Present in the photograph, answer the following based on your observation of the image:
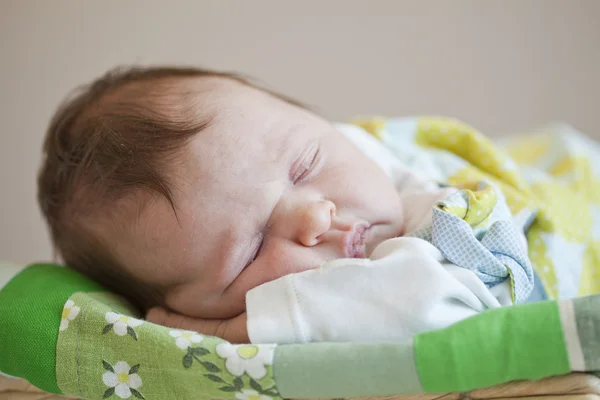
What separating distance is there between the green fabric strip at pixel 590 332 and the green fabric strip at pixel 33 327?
21.3 inches

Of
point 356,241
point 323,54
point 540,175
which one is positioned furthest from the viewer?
point 323,54

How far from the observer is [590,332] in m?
0.56

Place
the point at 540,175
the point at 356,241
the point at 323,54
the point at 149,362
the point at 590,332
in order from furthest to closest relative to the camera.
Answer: the point at 323,54
the point at 540,175
the point at 356,241
the point at 149,362
the point at 590,332

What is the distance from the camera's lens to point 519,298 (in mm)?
747

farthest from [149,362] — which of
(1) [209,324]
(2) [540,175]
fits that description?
(2) [540,175]

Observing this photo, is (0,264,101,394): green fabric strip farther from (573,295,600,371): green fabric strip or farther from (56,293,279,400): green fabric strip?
(573,295,600,371): green fabric strip

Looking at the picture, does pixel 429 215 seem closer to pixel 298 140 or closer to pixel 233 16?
pixel 298 140

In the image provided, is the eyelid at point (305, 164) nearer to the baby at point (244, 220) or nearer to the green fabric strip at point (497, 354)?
the baby at point (244, 220)

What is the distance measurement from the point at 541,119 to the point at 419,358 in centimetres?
128

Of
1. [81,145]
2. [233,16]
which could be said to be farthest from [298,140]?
[233,16]

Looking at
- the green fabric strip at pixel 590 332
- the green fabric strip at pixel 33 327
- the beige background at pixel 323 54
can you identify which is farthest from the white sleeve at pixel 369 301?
the beige background at pixel 323 54

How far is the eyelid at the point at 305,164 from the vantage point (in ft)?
2.71

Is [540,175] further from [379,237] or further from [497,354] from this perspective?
[497,354]

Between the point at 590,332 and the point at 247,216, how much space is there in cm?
39
